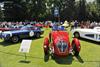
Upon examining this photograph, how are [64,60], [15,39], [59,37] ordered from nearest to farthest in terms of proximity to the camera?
[64,60] → [59,37] → [15,39]

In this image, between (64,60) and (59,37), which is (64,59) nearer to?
(64,60)

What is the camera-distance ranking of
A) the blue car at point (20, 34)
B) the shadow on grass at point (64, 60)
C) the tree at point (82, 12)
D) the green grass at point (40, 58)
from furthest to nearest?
the tree at point (82, 12) < the blue car at point (20, 34) < the shadow on grass at point (64, 60) < the green grass at point (40, 58)

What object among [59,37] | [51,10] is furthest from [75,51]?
[51,10]

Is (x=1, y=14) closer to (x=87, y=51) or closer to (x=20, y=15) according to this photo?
(x=20, y=15)

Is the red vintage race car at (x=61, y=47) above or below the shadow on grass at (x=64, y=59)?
above

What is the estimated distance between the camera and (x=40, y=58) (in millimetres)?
14164

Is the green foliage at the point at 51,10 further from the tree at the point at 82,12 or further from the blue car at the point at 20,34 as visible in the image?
the blue car at the point at 20,34

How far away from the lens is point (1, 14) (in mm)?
48344

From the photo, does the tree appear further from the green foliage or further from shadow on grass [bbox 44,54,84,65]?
shadow on grass [bbox 44,54,84,65]

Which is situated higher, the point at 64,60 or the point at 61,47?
the point at 61,47

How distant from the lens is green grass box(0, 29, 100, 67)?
13.0 m

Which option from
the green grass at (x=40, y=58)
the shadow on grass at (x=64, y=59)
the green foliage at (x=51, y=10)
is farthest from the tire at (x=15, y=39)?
the green foliage at (x=51, y=10)

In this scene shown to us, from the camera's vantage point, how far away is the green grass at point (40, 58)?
512 inches

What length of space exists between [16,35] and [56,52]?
5494 millimetres
